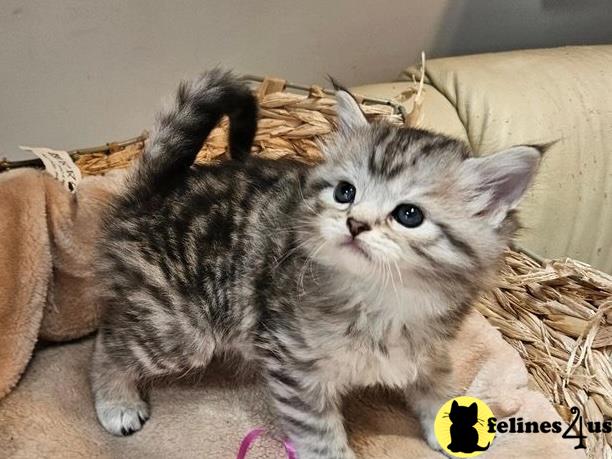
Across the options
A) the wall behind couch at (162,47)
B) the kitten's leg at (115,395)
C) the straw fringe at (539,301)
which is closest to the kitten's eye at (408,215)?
the straw fringe at (539,301)

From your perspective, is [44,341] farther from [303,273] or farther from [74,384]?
[303,273]

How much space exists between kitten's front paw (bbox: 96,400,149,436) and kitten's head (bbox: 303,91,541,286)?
545mm

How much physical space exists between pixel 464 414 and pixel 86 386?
80cm

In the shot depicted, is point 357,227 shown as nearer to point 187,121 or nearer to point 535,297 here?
point 187,121

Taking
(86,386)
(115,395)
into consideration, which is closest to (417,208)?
(115,395)

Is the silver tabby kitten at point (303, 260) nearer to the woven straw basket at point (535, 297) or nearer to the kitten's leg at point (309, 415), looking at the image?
the kitten's leg at point (309, 415)

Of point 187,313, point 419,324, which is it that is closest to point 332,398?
point 419,324

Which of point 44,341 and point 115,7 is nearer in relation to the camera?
point 44,341

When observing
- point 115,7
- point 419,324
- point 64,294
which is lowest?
point 64,294

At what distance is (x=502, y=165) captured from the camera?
1.02m

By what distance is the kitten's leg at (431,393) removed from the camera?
51.4 inches

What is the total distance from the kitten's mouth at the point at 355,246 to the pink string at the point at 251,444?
491 mm

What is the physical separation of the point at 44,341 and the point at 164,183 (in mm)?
512

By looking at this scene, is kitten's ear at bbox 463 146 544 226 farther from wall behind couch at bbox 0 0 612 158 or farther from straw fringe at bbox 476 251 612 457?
wall behind couch at bbox 0 0 612 158
